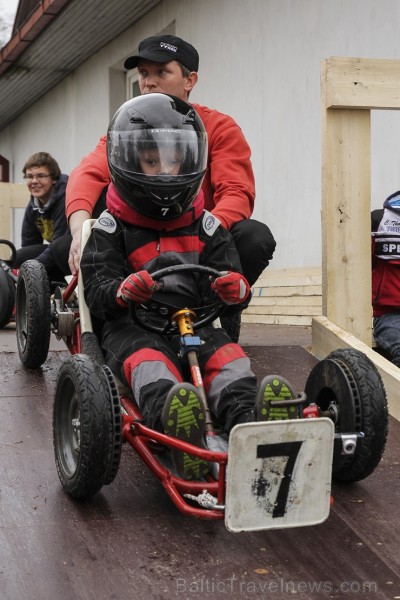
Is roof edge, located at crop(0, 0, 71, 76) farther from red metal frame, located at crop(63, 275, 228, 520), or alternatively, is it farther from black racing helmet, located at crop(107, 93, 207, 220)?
red metal frame, located at crop(63, 275, 228, 520)

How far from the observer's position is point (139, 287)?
10.7 feet

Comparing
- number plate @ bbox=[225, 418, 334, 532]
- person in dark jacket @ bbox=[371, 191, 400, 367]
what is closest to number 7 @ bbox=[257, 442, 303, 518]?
number plate @ bbox=[225, 418, 334, 532]

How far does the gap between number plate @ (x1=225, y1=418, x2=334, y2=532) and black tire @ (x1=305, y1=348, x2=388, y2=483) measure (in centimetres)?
36

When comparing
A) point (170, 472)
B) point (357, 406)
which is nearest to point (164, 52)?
point (357, 406)

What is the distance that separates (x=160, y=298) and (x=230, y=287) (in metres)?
0.37

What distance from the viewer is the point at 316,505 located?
276 cm

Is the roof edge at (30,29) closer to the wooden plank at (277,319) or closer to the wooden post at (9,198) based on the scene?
the wooden post at (9,198)

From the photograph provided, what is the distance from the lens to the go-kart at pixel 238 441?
2.69m

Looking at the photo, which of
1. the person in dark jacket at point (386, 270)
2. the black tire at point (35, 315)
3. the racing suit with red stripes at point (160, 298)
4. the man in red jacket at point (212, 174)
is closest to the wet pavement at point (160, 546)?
the racing suit with red stripes at point (160, 298)

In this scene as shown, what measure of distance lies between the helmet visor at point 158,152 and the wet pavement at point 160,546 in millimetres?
1084

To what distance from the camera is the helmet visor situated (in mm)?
3574

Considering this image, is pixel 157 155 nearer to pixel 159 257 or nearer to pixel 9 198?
pixel 159 257

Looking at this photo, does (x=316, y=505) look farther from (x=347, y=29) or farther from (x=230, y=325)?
(x=347, y=29)

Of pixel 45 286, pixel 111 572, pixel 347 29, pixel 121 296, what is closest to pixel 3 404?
pixel 45 286
